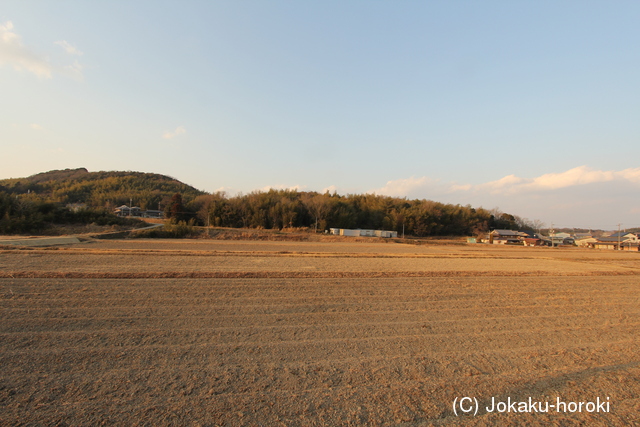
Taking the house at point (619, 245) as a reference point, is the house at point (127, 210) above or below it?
above

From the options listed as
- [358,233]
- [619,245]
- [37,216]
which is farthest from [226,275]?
[619,245]

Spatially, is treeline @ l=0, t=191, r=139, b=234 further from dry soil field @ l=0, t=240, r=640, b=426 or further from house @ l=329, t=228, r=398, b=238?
dry soil field @ l=0, t=240, r=640, b=426

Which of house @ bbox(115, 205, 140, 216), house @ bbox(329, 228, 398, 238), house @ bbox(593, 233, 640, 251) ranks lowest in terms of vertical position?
house @ bbox(593, 233, 640, 251)

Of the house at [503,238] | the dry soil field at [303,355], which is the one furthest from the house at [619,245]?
the dry soil field at [303,355]

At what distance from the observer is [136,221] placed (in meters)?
45.8

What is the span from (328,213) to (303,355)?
53.7 m

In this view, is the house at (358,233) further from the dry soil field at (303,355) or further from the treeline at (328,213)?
the dry soil field at (303,355)

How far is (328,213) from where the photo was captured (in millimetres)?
58594

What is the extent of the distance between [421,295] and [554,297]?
4.24 metres

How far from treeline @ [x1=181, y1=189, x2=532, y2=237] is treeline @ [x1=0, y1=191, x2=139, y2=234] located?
1193 centimetres

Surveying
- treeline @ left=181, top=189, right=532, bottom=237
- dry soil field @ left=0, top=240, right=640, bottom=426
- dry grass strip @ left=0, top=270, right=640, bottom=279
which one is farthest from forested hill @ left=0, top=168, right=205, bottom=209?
dry soil field @ left=0, top=240, right=640, bottom=426

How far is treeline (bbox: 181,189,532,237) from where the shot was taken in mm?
55031

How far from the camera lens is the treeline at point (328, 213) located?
2167 inches

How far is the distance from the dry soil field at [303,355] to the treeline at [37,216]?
31.8 m
